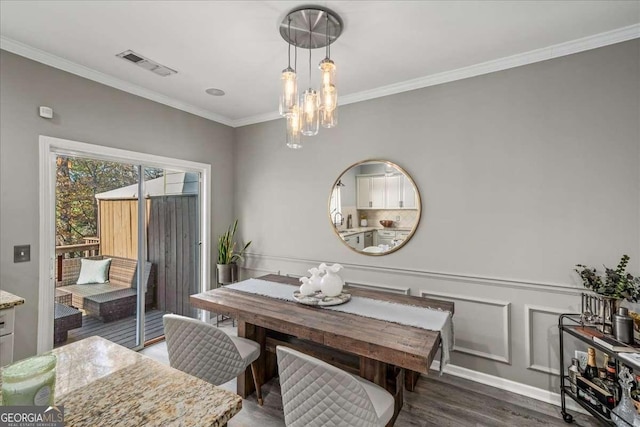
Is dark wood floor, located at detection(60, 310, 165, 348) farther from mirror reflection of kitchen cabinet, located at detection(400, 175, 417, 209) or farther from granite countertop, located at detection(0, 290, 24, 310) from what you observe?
mirror reflection of kitchen cabinet, located at detection(400, 175, 417, 209)

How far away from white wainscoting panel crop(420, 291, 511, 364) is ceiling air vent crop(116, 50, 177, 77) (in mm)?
3171

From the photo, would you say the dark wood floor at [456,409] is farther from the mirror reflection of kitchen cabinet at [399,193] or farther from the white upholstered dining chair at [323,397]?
the mirror reflection of kitchen cabinet at [399,193]

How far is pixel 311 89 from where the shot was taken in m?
2.00

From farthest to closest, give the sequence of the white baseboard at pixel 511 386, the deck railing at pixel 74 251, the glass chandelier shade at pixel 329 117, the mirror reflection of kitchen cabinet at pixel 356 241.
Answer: the mirror reflection of kitchen cabinet at pixel 356 241
the deck railing at pixel 74 251
the white baseboard at pixel 511 386
the glass chandelier shade at pixel 329 117

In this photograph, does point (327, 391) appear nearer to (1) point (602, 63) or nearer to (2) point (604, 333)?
(2) point (604, 333)

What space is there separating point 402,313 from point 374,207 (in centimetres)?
128

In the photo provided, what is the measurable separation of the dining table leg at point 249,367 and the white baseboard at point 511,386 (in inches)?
61.2

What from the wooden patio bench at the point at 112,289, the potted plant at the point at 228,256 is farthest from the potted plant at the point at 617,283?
the wooden patio bench at the point at 112,289

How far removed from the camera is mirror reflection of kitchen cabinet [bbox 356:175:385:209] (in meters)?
2.96

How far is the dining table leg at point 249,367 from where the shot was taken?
2281 millimetres

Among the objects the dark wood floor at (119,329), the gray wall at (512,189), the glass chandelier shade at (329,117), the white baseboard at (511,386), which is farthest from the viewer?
the dark wood floor at (119,329)

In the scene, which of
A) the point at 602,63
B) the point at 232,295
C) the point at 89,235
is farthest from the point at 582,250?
the point at 89,235

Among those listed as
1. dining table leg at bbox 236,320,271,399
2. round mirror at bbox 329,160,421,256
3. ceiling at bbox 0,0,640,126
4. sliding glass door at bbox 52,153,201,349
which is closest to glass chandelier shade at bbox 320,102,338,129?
ceiling at bbox 0,0,640,126

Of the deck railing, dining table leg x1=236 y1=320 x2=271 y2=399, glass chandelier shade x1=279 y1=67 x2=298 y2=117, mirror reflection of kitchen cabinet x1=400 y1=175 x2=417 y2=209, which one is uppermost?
glass chandelier shade x1=279 y1=67 x2=298 y2=117
